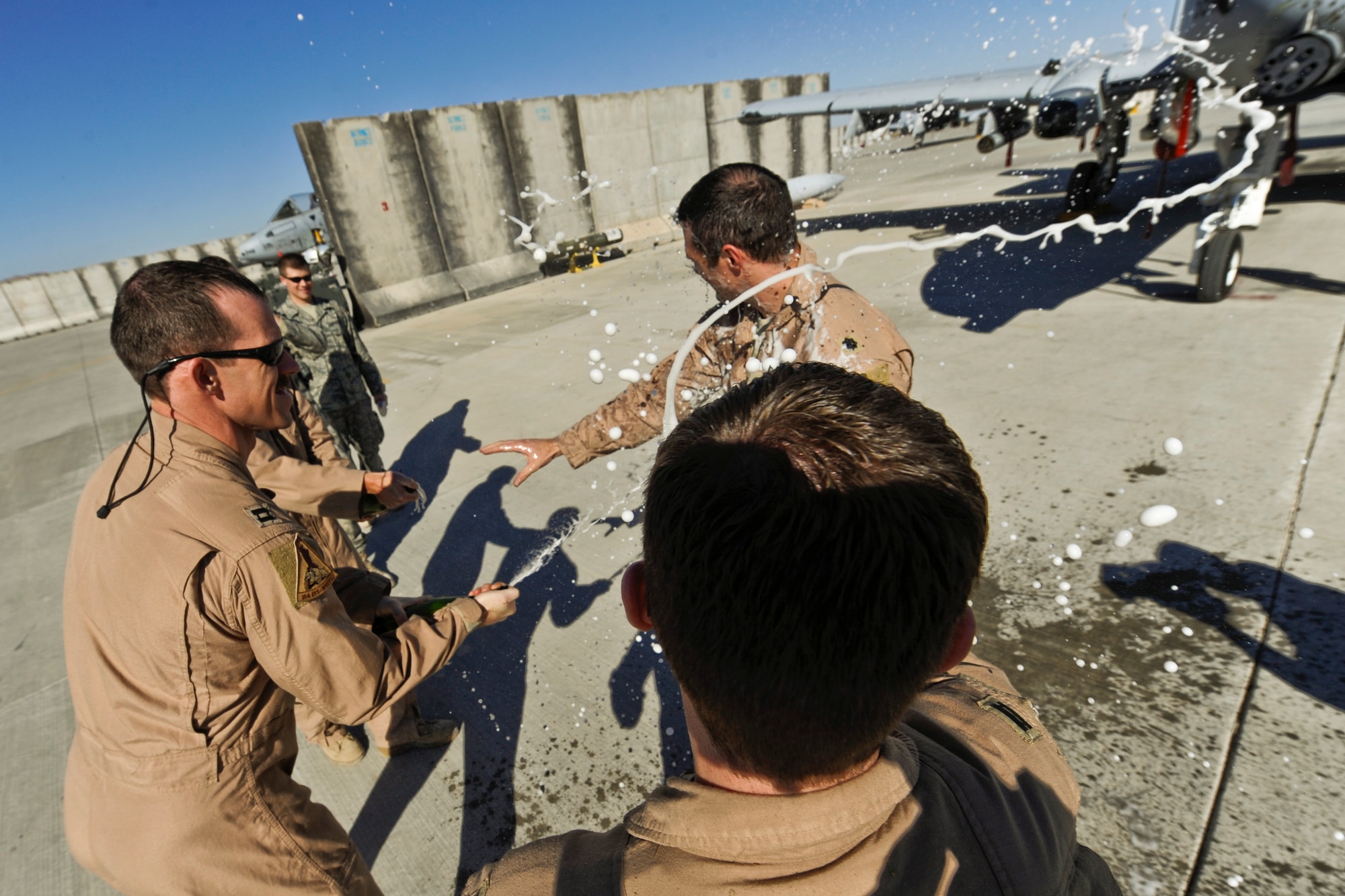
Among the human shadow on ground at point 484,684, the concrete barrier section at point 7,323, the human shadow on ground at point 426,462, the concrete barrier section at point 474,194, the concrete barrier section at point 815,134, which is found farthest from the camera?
the concrete barrier section at point 815,134

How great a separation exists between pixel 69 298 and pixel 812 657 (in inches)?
1055

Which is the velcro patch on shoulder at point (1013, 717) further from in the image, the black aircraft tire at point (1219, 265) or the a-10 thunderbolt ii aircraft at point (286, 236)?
the a-10 thunderbolt ii aircraft at point (286, 236)

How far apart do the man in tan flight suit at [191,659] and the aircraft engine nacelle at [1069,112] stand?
33.6 ft

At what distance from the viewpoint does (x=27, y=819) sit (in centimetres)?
247

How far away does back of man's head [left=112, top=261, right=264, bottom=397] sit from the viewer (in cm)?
154

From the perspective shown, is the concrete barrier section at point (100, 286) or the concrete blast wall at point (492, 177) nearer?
the concrete blast wall at point (492, 177)

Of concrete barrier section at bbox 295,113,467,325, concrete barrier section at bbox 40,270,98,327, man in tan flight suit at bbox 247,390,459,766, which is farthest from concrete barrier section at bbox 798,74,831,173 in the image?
concrete barrier section at bbox 40,270,98,327

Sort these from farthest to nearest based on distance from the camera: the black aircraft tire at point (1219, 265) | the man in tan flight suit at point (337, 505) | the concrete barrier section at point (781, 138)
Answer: the concrete barrier section at point (781, 138) < the black aircraft tire at point (1219, 265) < the man in tan flight suit at point (337, 505)

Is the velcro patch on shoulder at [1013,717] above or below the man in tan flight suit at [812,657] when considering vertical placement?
below

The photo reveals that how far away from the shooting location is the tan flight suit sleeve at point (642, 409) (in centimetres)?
247

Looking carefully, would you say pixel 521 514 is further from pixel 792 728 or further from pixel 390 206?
pixel 390 206

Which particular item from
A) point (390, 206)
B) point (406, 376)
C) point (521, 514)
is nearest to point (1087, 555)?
point (521, 514)

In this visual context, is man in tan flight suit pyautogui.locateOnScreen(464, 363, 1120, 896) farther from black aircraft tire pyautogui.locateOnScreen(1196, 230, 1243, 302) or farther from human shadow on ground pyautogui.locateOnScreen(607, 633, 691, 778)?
black aircraft tire pyautogui.locateOnScreen(1196, 230, 1243, 302)

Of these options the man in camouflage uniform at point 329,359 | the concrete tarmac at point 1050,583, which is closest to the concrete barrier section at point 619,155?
the concrete tarmac at point 1050,583
